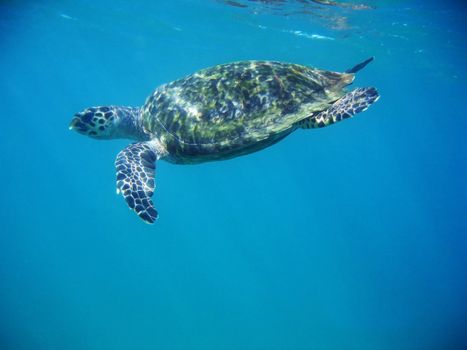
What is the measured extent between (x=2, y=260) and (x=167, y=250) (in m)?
16.9

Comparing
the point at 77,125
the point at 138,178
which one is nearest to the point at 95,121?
the point at 77,125

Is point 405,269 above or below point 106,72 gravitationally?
below

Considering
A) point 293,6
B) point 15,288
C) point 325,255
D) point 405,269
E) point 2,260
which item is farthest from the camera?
point 325,255

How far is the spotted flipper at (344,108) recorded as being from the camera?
Answer: 5336mm

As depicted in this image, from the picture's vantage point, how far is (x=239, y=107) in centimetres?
560

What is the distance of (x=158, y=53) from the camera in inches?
1277

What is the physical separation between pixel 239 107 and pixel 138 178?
205 centimetres

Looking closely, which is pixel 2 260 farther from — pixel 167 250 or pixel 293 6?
pixel 293 6

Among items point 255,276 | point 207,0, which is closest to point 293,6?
point 207,0

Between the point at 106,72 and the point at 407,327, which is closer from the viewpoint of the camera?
the point at 407,327

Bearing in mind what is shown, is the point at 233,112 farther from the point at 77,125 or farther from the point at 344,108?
the point at 77,125

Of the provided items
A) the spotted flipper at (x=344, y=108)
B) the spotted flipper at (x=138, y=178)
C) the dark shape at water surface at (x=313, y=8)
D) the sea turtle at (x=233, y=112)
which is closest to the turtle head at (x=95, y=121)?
the spotted flipper at (x=138, y=178)

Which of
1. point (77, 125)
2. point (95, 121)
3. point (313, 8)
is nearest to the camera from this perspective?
point (77, 125)

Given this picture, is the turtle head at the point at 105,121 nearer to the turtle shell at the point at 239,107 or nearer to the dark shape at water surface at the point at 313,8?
the turtle shell at the point at 239,107
